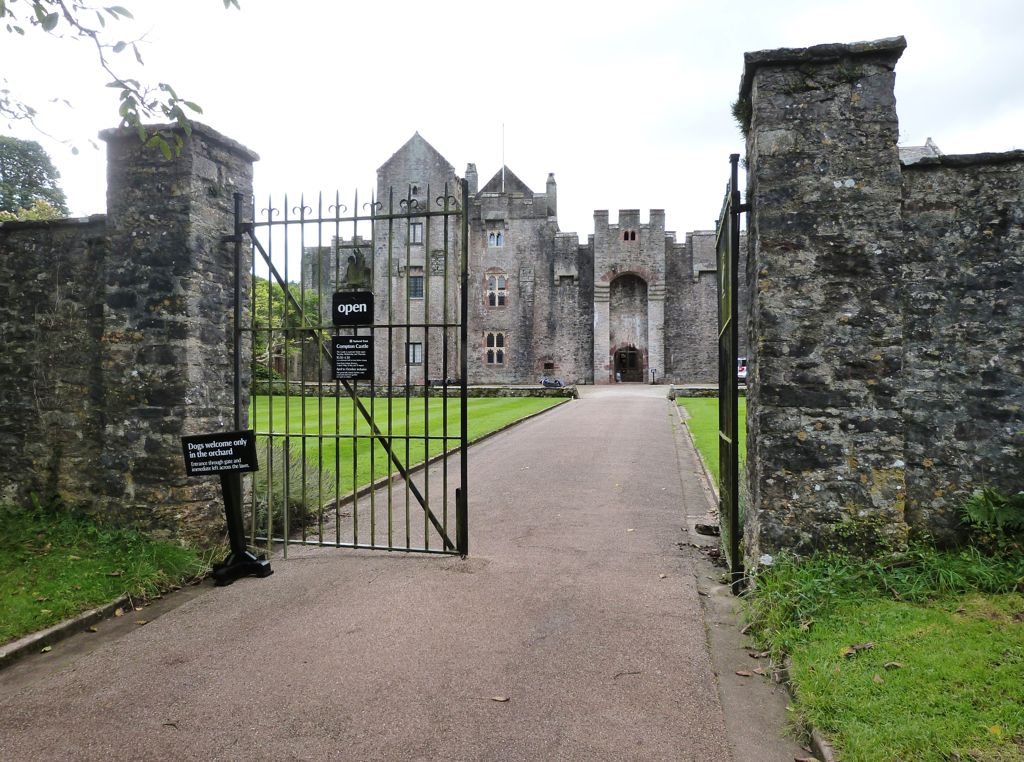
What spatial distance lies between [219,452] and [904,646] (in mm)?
5279

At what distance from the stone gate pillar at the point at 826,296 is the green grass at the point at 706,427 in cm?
174

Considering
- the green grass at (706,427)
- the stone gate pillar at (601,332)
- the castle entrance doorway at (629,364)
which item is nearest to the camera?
the green grass at (706,427)

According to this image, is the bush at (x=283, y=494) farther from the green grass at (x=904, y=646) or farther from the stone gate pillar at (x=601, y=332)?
the stone gate pillar at (x=601, y=332)

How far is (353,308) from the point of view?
582 centimetres

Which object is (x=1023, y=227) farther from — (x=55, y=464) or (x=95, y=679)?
(x=55, y=464)

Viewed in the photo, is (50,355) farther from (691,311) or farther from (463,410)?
(691,311)

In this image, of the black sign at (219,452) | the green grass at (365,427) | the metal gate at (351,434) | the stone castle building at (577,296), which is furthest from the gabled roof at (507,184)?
the black sign at (219,452)

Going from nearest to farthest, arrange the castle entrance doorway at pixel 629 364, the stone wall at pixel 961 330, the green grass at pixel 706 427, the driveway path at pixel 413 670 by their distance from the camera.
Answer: the driveway path at pixel 413 670 < the stone wall at pixel 961 330 < the green grass at pixel 706 427 < the castle entrance doorway at pixel 629 364

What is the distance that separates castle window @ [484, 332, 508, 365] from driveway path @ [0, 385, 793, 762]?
3389 centimetres

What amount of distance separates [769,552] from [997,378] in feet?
7.26

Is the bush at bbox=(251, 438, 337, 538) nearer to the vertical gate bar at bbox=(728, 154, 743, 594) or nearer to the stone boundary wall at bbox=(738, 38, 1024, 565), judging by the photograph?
the vertical gate bar at bbox=(728, 154, 743, 594)

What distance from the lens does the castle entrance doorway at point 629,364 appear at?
40.9 meters

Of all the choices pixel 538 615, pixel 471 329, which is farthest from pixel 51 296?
pixel 471 329

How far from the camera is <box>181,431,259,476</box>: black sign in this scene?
5.36 metres
